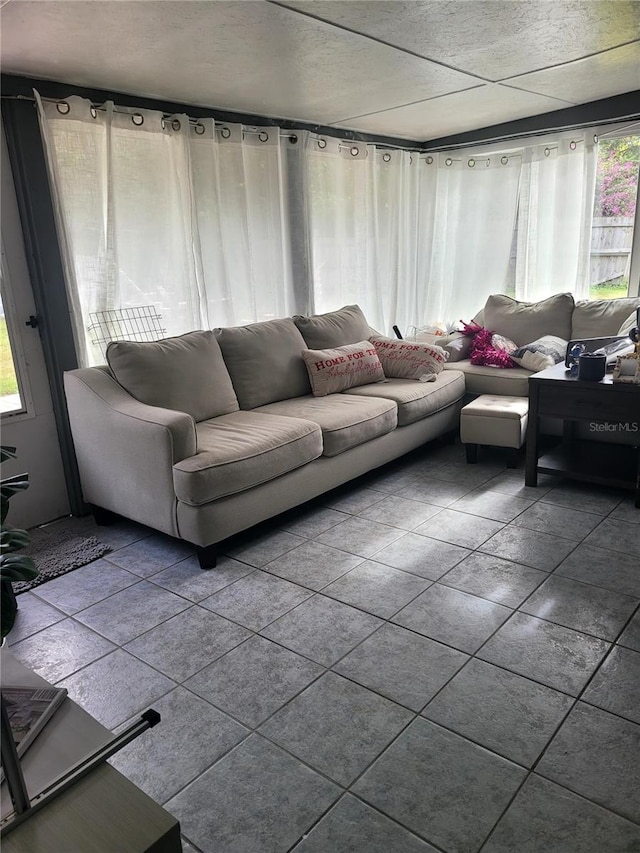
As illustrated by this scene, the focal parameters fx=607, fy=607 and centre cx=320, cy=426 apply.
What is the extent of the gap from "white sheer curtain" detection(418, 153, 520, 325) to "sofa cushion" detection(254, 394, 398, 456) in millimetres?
2023

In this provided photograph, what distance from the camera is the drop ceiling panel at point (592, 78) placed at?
308 centimetres

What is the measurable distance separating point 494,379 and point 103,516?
2599mm

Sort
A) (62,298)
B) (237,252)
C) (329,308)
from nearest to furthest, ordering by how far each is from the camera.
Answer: (62,298) < (237,252) < (329,308)

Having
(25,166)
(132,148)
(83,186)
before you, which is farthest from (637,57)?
(25,166)

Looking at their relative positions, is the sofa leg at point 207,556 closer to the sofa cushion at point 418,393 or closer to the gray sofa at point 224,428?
the gray sofa at point 224,428

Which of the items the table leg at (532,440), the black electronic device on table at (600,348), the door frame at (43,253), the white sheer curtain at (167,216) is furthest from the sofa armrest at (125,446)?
the black electronic device on table at (600,348)

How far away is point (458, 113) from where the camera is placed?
13.6ft

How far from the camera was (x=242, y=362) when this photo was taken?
11.6 feet

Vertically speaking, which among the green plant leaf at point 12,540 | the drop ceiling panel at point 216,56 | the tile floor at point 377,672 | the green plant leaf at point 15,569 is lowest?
the tile floor at point 377,672

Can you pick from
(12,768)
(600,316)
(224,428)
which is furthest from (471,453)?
(12,768)

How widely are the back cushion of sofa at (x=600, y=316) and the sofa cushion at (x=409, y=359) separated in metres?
0.95

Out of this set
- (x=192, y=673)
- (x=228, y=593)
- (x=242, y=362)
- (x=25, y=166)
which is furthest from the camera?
(x=242, y=362)

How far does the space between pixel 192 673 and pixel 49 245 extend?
7.12 ft

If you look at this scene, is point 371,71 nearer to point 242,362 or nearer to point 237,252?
point 237,252
